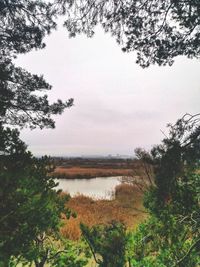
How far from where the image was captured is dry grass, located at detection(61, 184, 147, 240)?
42.3 feet

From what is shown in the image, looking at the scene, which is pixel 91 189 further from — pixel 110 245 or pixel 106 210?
pixel 110 245

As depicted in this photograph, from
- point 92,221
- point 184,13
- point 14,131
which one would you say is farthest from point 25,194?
point 92,221

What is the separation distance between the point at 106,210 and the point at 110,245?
14.5 meters

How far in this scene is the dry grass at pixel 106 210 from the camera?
12.9 m

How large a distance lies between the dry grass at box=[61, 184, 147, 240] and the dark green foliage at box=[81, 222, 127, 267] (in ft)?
20.2

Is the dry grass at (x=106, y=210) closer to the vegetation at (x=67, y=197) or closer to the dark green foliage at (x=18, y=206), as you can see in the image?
the vegetation at (x=67, y=197)

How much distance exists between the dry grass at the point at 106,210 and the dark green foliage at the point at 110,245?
6146mm

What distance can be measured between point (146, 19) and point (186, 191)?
2.66 metres

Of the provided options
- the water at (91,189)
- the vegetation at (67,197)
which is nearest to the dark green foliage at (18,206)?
the vegetation at (67,197)

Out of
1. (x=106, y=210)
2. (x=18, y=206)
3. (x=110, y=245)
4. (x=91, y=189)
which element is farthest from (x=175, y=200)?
(x=91, y=189)

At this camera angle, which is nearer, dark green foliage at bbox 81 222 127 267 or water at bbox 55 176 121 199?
dark green foliage at bbox 81 222 127 267

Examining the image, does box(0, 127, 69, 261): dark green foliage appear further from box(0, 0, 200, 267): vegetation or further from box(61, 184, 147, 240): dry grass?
box(61, 184, 147, 240): dry grass

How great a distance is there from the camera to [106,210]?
19094 millimetres

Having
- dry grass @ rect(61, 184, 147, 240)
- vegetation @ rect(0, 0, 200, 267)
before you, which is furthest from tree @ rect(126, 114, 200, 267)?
dry grass @ rect(61, 184, 147, 240)
